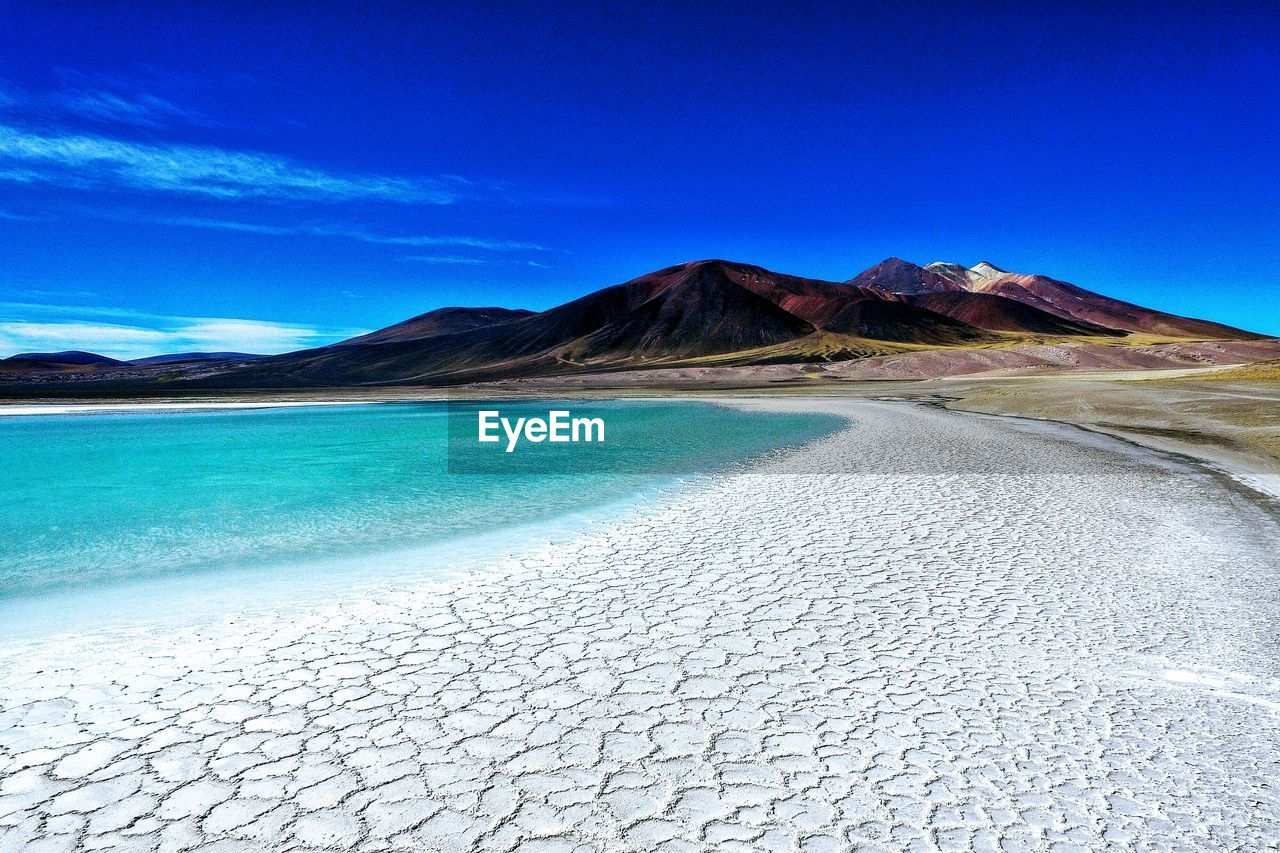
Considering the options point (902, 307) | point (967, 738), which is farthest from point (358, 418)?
point (902, 307)

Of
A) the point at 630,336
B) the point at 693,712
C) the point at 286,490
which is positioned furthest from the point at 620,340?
the point at 693,712

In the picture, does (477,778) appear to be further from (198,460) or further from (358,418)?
(358,418)

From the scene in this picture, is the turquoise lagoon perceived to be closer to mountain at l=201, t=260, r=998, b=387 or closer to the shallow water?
the shallow water

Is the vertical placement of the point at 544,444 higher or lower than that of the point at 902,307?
lower

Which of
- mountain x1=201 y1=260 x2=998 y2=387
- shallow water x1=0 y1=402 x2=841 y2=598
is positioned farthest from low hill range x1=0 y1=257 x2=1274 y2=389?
shallow water x1=0 y1=402 x2=841 y2=598

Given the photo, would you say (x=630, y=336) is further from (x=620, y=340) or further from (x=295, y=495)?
(x=295, y=495)

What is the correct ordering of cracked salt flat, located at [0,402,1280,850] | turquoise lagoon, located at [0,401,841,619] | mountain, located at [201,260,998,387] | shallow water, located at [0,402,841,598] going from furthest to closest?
1. mountain, located at [201,260,998,387]
2. shallow water, located at [0,402,841,598]
3. turquoise lagoon, located at [0,401,841,619]
4. cracked salt flat, located at [0,402,1280,850]

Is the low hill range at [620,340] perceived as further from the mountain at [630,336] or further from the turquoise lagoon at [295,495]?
the turquoise lagoon at [295,495]
